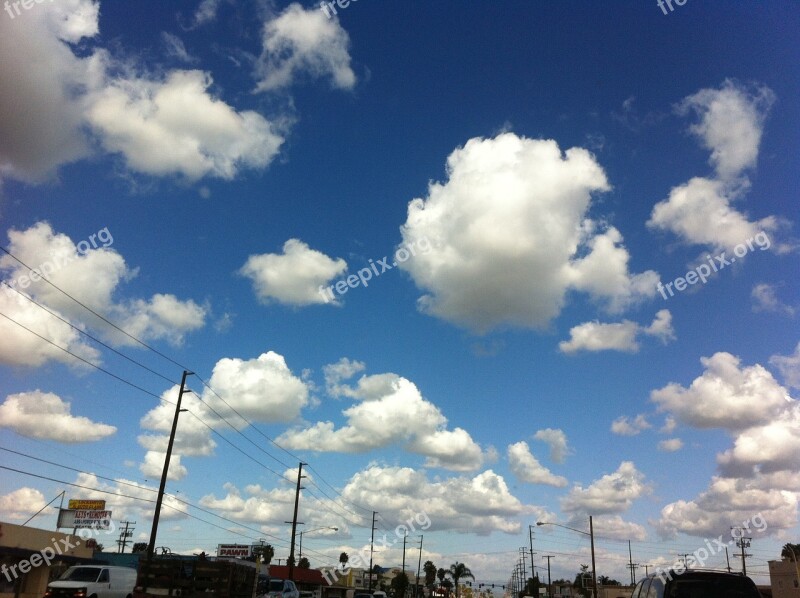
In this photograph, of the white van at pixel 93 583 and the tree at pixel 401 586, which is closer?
the white van at pixel 93 583

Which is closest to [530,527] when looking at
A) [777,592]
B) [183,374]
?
[777,592]

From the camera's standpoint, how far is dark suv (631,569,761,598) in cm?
1073

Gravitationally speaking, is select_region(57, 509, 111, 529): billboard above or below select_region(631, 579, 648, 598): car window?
above

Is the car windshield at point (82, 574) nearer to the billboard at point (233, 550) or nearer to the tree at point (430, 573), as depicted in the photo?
the billboard at point (233, 550)

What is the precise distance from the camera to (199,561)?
1844 centimetres

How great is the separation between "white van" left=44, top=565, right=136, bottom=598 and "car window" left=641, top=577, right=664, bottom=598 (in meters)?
18.6

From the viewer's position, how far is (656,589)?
1180cm

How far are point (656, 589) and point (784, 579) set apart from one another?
67.8m

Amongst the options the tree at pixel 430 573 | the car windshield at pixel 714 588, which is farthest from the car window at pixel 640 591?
the tree at pixel 430 573

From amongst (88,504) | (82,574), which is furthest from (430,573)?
(82,574)

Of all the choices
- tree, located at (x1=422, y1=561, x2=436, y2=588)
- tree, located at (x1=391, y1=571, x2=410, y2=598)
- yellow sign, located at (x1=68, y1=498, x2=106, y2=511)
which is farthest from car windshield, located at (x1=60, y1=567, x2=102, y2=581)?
tree, located at (x1=422, y1=561, x2=436, y2=588)

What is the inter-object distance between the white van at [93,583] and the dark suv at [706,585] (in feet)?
63.0

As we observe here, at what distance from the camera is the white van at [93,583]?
20.8 m

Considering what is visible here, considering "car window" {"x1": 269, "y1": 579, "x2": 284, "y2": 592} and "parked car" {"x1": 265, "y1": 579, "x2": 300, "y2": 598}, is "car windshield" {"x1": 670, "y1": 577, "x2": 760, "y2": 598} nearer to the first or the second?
"parked car" {"x1": 265, "y1": 579, "x2": 300, "y2": 598}
